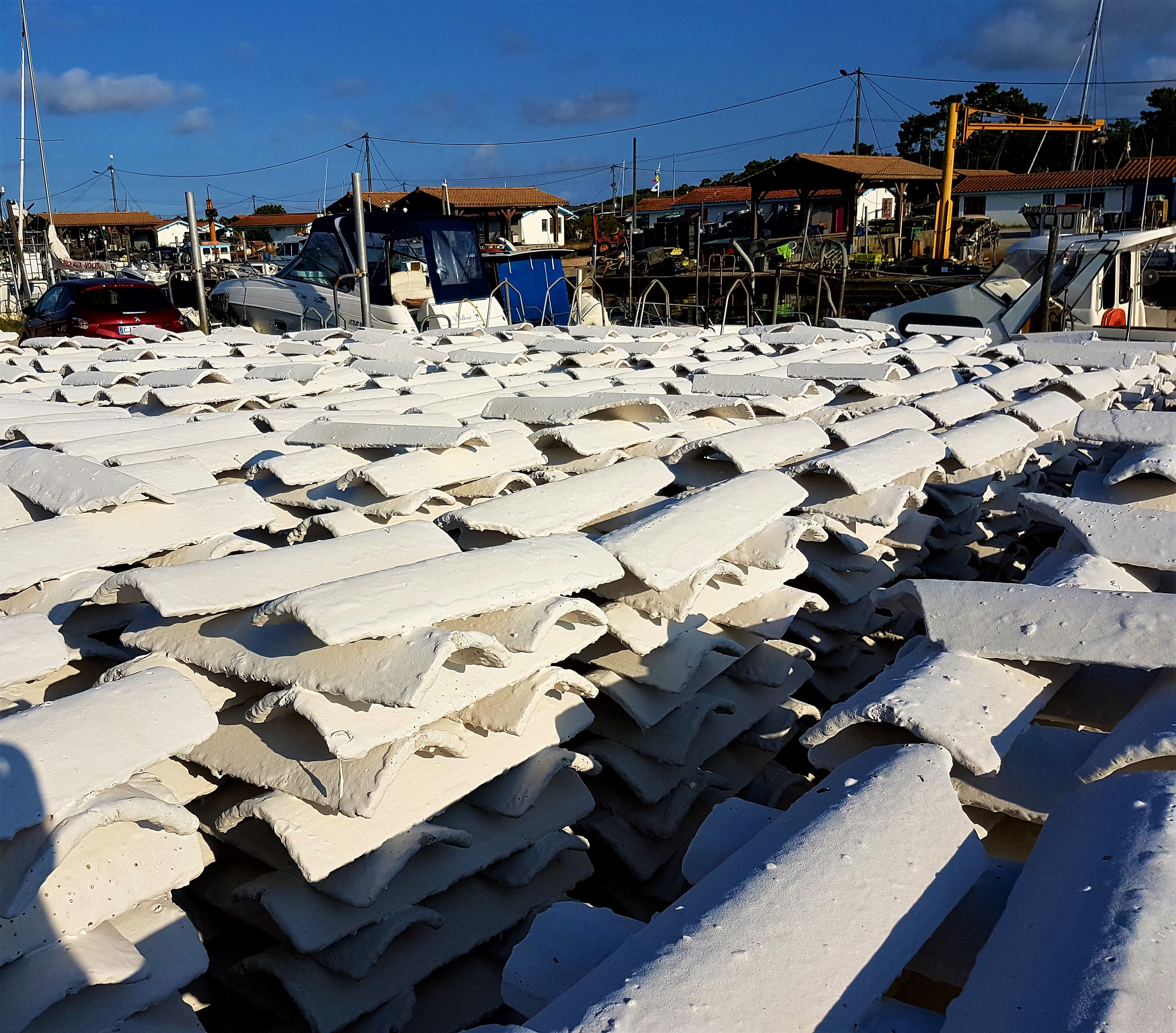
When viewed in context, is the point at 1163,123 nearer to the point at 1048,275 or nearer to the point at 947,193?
the point at 947,193

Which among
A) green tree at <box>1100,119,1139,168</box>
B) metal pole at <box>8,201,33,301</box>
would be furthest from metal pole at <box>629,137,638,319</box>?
green tree at <box>1100,119,1139,168</box>

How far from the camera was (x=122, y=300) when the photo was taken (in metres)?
13.6

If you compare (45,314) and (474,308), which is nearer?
(474,308)

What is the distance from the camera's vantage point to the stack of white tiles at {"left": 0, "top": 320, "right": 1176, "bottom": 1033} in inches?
63.0

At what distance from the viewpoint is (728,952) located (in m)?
1.37

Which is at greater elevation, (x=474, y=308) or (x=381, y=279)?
(x=381, y=279)

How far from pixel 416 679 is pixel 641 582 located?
1.04 meters

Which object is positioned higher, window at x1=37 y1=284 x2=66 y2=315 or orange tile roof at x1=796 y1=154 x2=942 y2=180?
orange tile roof at x1=796 y1=154 x2=942 y2=180

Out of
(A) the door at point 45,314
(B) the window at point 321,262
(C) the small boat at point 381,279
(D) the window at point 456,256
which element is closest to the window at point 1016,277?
(C) the small boat at point 381,279

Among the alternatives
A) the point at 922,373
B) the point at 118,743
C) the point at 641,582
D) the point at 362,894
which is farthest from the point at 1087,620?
the point at 922,373

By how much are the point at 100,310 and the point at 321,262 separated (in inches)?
122

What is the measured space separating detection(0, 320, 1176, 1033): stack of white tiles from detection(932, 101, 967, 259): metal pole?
75.9 ft

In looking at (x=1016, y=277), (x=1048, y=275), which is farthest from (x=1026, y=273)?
(x=1048, y=275)

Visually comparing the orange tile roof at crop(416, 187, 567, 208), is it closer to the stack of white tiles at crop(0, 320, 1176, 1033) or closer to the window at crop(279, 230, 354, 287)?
the window at crop(279, 230, 354, 287)
